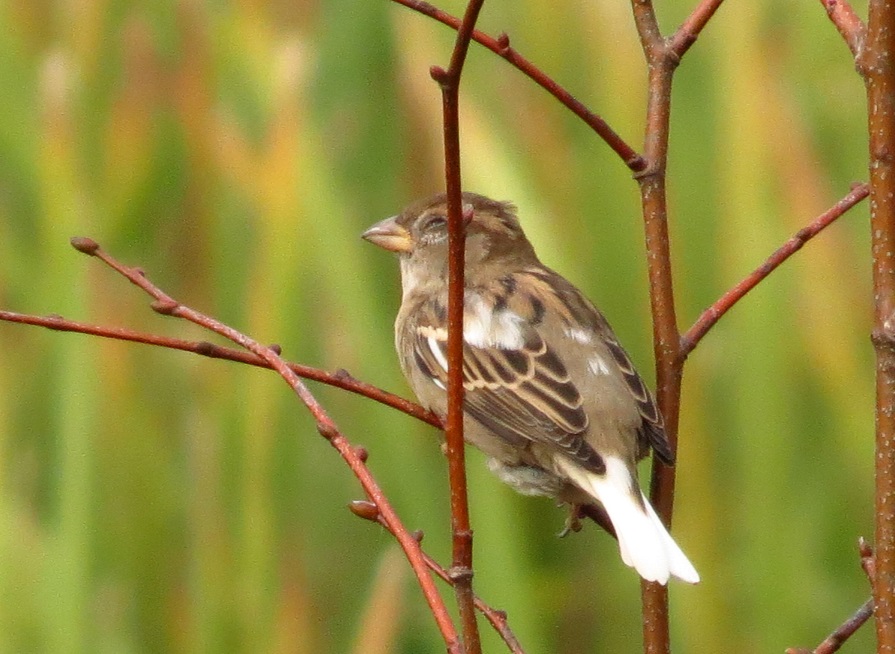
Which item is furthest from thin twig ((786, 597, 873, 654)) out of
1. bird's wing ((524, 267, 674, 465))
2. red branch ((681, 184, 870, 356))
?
bird's wing ((524, 267, 674, 465))

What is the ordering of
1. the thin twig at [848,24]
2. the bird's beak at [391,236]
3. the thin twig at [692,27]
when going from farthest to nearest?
the bird's beak at [391,236] → the thin twig at [692,27] → the thin twig at [848,24]

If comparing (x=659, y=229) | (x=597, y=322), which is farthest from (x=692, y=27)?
(x=597, y=322)

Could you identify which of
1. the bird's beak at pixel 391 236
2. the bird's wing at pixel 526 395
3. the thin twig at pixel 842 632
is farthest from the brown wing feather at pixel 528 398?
the thin twig at pixel 842 632

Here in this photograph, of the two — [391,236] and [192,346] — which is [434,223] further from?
[192,346]

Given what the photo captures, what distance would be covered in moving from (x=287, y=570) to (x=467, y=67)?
92 centimetres

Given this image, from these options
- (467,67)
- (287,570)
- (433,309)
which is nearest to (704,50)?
(467,67)

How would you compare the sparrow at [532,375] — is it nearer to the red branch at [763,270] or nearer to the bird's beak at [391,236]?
the bird's beak at [391,236]

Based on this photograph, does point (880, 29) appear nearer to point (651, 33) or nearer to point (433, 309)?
Result: point (651, 33)

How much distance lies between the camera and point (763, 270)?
52.4 inches

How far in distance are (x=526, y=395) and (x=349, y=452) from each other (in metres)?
0.88

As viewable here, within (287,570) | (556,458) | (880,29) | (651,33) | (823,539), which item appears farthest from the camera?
(823,539)

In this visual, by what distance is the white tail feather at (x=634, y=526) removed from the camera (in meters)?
1.40

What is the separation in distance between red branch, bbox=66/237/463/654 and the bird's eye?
112 cm

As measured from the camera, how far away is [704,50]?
2582mm
